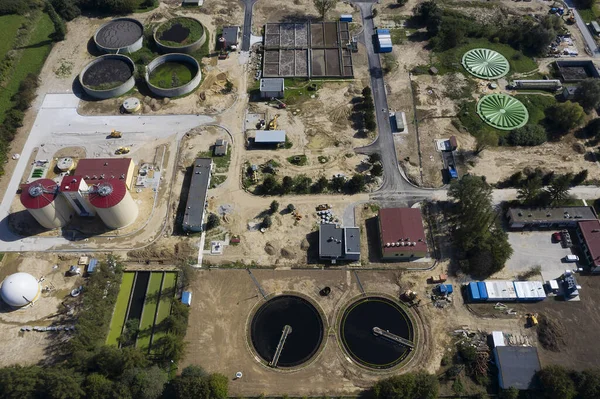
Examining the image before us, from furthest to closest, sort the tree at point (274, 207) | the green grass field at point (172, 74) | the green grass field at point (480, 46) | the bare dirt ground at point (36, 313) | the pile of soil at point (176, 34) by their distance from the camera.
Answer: the pile of soil at point (176, 34), the green grass field at point (480, 46), the green grass field at point (172, 74), the tree at point (274, 207), the bare dirt ground at point (36, 313)

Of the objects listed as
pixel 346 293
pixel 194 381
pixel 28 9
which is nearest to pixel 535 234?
pixel 346 293

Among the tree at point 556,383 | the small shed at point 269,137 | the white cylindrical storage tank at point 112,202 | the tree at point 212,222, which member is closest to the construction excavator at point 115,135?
the white cylindrical storage tank at point 112,202

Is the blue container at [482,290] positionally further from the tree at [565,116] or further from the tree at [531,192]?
the tree at [565,116]

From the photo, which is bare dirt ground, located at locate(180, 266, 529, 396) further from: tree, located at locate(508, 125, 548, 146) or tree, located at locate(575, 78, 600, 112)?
tree, located at locate(575, 78, 600, 112)

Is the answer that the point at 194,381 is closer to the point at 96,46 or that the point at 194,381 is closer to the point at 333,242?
the point at 333,242

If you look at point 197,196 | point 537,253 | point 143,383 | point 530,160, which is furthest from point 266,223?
point 530,160

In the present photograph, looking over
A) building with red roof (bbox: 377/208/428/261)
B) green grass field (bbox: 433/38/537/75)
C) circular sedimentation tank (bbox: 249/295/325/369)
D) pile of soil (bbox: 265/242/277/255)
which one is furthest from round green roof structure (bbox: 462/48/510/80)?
circular sedimentation tank (bbox: 249/295/325/369)
